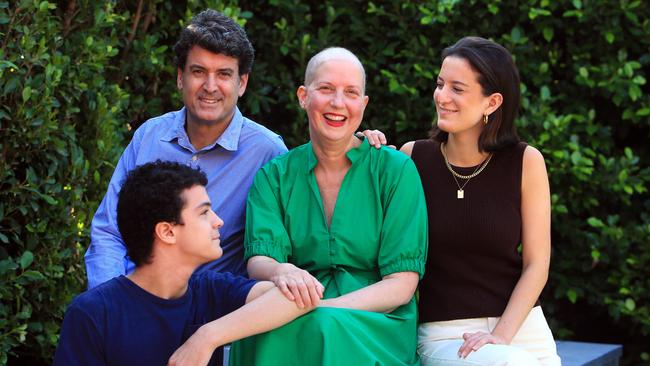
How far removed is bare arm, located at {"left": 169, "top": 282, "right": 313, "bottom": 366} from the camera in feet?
9.93

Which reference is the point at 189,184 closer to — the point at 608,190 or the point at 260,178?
the point at 260,178

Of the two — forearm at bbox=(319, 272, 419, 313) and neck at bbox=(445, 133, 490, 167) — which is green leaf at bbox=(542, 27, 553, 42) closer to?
neck at bbox=(445, 133, 490, 167)

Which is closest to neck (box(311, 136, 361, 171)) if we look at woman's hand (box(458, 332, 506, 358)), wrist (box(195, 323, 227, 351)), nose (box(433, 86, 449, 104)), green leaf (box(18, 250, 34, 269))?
nose (box(433, 86, 449, 104))

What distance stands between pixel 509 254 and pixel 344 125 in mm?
745

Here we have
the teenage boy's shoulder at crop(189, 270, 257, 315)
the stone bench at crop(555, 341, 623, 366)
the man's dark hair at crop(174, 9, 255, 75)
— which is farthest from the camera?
the stone bench at crop(555, 341, 623, 366)

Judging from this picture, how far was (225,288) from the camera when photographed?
3.33m

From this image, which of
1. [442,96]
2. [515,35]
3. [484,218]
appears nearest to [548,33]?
[515,35]

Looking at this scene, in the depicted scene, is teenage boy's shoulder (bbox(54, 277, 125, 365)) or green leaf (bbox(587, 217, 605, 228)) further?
green leaf (bbox(587, 217, 605, 228))

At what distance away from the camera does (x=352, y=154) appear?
12.0ft

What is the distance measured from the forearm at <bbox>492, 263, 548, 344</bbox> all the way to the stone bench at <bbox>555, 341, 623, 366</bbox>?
3.03 ft

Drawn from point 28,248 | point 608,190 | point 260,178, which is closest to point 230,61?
point 260,178

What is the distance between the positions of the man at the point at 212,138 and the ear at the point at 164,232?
0.69 m

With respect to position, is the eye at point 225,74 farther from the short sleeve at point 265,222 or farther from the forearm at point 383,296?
the forearm at point 383,296

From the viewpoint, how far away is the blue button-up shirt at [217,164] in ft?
12.6
